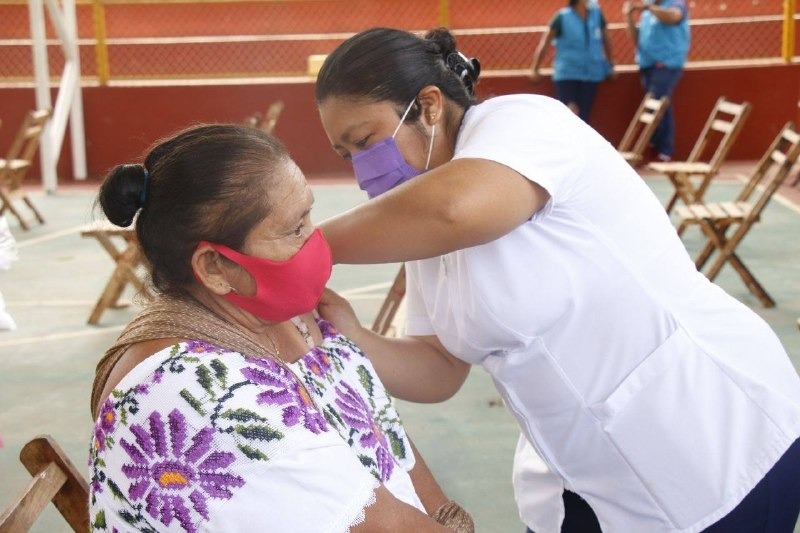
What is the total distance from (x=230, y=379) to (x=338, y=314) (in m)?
0.55

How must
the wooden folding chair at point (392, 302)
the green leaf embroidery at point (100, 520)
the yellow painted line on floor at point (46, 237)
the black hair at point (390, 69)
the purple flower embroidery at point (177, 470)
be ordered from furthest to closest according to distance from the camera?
1. the yellow painted line on floor at point (46, 237)
2. the wooden folding chair at point (392, 302)
3. the black hair at point (390, 69)
4. the green leaf embroidery at point (100, 520)
5. the purple flower embroidery at point (177, 470)

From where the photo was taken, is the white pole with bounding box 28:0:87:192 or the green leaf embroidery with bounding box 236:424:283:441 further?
the white pole with bounding box 28:0:87:192

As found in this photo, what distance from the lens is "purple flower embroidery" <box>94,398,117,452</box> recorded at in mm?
1487

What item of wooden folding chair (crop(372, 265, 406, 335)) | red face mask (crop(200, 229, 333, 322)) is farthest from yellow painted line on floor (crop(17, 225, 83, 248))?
red face mask (crop(200, 229, 333, 322))

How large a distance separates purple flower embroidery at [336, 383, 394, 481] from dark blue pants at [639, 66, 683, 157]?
30.9 feet

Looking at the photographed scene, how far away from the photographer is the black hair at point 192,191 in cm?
160

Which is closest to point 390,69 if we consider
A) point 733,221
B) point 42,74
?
point 733,221

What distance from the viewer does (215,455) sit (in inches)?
56.4

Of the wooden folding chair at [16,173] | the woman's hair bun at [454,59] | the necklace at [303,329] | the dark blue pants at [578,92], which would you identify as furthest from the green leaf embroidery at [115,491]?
the dark blue pants at [578,92]

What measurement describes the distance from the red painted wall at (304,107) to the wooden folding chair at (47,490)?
32.7 ft

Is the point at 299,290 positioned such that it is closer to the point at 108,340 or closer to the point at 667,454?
the point at 667,454

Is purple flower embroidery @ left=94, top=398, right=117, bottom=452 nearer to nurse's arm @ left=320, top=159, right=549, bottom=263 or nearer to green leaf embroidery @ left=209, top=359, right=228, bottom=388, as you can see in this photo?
green leaf embroidery @ left=209, top=359, right=228, bottom=388

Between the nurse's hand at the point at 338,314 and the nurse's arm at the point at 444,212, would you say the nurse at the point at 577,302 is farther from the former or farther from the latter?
the nurse's hand at the point at 338,314

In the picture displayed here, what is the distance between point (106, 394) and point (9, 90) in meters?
11.2
